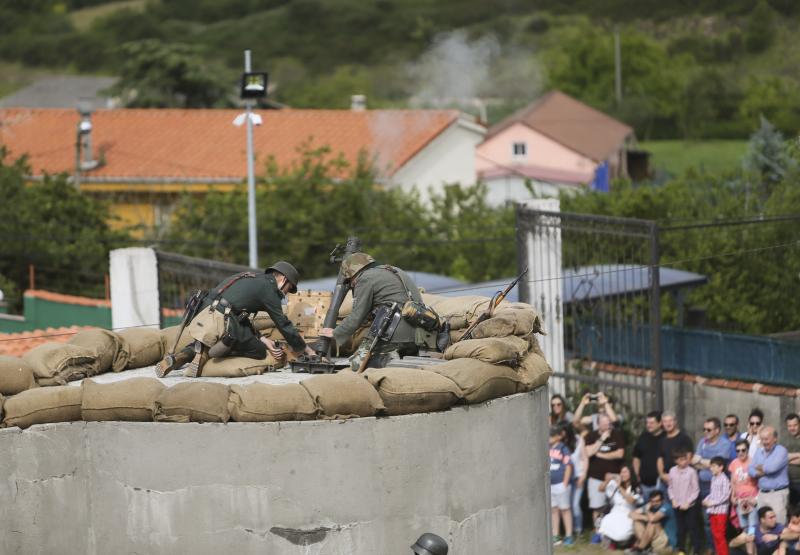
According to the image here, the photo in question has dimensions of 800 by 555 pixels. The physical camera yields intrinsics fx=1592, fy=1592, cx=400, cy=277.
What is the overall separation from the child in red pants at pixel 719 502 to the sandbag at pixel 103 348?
6.33m

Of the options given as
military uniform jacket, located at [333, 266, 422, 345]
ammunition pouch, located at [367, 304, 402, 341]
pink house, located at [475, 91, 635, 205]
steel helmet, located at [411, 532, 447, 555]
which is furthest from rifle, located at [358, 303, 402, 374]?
pink house, located at [475, 91, 635, 205]

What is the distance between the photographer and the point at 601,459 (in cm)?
1803

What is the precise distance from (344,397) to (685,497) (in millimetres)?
6616

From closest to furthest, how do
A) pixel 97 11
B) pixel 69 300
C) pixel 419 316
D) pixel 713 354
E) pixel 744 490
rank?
pixel 419 316 < pixel 744 490 < pixel 713 354 < pixel 69 300 < pixel 97 11

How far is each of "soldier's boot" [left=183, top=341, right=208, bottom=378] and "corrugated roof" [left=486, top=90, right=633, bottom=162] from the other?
48.0 metres

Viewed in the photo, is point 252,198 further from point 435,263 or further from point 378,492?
point 378,492

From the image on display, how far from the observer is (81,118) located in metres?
51.5

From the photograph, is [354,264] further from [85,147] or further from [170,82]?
[170,82]

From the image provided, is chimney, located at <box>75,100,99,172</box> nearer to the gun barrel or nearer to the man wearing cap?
the gun barrel

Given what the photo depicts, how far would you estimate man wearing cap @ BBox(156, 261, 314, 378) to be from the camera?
12680mm

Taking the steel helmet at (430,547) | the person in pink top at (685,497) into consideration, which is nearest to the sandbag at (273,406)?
the steel helmet at (430,547)

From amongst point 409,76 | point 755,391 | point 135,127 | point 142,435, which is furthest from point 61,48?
point 142,435

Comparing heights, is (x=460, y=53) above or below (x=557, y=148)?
above

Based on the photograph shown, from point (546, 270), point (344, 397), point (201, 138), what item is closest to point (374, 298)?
point (344, 397)
